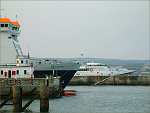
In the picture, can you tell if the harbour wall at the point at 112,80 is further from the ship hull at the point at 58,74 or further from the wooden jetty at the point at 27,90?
the wooden jetty at the point at 27,90

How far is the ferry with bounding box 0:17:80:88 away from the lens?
171ft

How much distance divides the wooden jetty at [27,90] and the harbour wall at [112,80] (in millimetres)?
41551

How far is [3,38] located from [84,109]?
15.3 meters

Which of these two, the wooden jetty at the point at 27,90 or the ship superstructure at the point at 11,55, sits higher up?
the ship superstructure at the point at 11,55

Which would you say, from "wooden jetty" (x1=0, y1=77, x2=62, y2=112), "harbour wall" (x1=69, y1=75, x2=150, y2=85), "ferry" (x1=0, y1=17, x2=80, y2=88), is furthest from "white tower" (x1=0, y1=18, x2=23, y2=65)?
"harbour wall" (x1=69, y1=75, x2=150, y2=85)

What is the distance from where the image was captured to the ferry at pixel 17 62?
52.1 meters

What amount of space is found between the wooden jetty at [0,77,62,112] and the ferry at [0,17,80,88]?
349cm

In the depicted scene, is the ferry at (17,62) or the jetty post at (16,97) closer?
the jetty post at (16,97)

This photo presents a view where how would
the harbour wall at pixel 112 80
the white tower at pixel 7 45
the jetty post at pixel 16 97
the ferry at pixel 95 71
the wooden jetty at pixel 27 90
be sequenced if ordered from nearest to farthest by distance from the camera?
the jetty post at pixel 16 97 < the wooden jetty at pixel 27 90 < the white tower at pixel 7 45 < the harbour wall at pixel 112 80 < the ferry at pixel 95 71

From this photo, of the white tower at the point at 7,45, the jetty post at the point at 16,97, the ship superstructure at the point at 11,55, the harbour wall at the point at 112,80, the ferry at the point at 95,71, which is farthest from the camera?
the ferry at the point at 95,71

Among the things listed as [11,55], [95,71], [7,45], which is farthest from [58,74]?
[95,71]

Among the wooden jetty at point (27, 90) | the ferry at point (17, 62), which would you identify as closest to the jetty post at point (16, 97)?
the wooden jetty at point (27, 90)

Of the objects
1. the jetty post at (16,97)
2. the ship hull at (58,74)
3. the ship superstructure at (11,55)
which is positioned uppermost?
the ship superstructure at (11,55)

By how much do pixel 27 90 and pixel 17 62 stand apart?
8.30m
